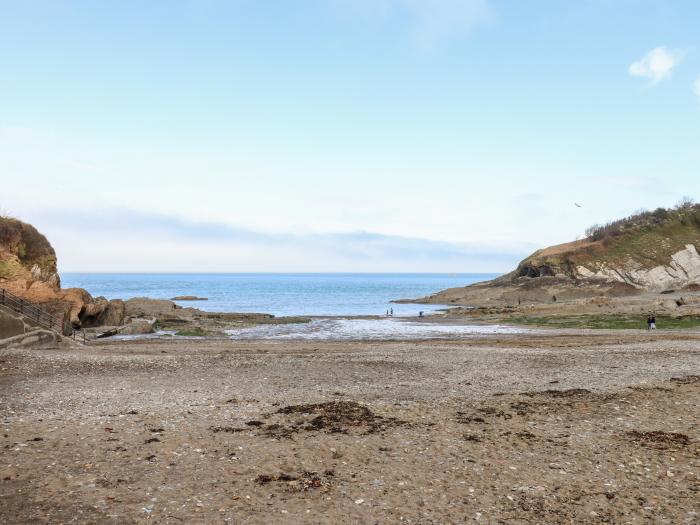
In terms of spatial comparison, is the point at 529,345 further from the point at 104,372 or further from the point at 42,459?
the point at 42,459

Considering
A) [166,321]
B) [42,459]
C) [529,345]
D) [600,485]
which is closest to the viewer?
[600,485]

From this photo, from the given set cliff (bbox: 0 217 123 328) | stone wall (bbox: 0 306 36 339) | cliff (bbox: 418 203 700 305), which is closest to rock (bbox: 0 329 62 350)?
stone wall (bbox: 0 306 36 339)

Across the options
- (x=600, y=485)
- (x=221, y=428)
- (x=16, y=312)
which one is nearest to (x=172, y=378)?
(x=221, y=428)

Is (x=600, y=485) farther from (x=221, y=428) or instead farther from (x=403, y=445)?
(x=221, y=428)

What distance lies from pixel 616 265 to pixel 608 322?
145 feet

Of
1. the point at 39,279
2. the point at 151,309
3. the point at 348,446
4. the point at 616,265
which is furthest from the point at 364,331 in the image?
the point at 616,265

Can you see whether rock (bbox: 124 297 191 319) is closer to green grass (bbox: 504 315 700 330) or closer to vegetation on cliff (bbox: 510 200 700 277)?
green grass (bbox: 504 315 700 330)

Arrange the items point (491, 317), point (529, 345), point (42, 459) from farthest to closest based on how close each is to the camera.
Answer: point (491, 317) < point (529, 345) < point (42, 459)

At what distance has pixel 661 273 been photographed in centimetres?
9269

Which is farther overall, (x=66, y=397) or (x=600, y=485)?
(x=66, y=397)

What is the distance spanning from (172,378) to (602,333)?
38103 mm

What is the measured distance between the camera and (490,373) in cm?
2431

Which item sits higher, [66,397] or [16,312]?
[16,312]

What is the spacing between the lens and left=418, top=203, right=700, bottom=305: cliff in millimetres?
91500
